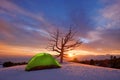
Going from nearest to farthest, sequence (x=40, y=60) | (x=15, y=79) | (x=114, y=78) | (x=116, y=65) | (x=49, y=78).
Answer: (x=114, y=78) < (x=49, y=78) < (x=15, y=79) < (x=40, y=60) < (x=116, y=65)

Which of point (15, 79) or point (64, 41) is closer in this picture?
point (15, 79)

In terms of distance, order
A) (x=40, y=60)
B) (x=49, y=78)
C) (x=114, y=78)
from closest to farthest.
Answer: (x=114, y=78), (x=49, y=78), (x=40, y=60)

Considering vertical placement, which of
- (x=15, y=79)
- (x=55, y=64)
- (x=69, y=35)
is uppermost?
(x=69, y=35)

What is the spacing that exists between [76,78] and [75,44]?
13.8 meters

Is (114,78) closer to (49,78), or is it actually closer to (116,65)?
(49,78)

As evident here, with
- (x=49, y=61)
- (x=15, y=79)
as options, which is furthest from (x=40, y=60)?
(x=15, y=79)

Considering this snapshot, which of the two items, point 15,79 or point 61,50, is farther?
point 61,50

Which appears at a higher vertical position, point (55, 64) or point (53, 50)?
point (53, 50)

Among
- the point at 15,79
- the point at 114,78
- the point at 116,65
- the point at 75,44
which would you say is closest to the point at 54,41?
the point at 75,44

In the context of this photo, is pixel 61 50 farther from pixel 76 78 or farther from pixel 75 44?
pixel 76 78

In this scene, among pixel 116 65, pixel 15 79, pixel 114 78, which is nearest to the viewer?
pixel 114 78

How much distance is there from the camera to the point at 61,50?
2544 cm

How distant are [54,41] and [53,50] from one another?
1.13 metres

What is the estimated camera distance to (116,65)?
69.5ft
